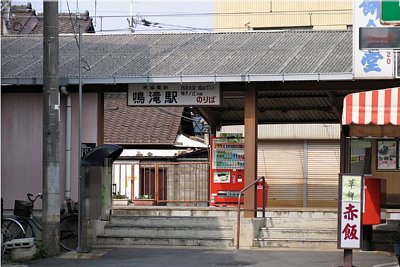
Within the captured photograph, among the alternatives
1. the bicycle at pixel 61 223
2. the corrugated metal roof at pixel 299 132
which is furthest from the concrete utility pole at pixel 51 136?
the corrugated metal roof at pixel 299 132

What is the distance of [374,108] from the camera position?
11758mm

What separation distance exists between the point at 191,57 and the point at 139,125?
48.6 ft

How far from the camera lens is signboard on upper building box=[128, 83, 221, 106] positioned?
1745 centimetres

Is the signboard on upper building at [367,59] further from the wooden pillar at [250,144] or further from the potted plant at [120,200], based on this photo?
the potted plant at [120,200]

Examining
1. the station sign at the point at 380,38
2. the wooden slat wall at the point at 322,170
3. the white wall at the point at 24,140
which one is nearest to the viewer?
the station sign at the point at 380,38

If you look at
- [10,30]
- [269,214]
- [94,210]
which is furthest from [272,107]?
[10,30]

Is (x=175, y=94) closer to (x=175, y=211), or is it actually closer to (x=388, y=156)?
(x=175, y=211)

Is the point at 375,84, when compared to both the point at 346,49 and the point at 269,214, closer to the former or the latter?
the point at 346,49

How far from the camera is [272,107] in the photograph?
22250 millimetres

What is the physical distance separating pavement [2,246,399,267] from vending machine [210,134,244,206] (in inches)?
242

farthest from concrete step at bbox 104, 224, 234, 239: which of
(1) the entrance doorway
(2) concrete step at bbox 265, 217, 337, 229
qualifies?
(1) the entrance doorway

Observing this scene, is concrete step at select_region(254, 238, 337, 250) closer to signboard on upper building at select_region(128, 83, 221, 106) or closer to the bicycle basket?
signboard on upper building at select_region(128, 83, 221, 106)

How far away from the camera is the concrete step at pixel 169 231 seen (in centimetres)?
1692

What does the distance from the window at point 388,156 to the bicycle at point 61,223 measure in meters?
7.69
